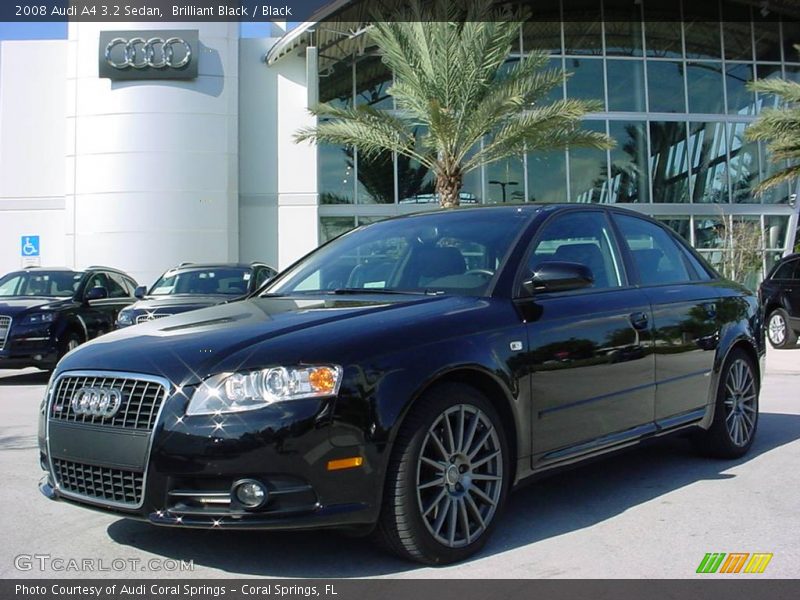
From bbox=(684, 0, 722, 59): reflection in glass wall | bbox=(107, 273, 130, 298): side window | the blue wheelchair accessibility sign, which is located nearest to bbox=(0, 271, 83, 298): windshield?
bbox=(107, 273, 130, 298): side window

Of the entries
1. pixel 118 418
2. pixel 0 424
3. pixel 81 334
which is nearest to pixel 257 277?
pixel 81 334

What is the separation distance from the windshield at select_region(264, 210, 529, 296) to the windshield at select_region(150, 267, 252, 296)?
693cm

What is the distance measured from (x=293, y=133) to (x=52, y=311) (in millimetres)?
12776

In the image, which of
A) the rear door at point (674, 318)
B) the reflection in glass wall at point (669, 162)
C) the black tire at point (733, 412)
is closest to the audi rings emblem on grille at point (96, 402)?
the rear door at point (674, 318)

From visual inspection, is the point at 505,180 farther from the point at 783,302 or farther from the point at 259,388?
the point at 259,388

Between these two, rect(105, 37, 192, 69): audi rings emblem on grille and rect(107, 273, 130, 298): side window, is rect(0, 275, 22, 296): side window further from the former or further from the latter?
rect(105, 37, 192, 69): audi rings emblem on grille

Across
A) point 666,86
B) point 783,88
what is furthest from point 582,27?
point 783,88

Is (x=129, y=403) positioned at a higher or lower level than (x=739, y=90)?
lower

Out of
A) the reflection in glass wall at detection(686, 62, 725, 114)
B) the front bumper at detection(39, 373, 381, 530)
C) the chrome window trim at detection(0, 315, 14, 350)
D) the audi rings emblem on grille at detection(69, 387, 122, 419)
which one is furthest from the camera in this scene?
the reflection in glass wall at detection(686, 62, 725, 114)

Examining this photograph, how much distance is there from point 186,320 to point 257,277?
326 inches

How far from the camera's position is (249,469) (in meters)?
3.26

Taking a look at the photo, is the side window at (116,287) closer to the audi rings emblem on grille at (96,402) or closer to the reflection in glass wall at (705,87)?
the audi rings emblem on grille at (96,402)

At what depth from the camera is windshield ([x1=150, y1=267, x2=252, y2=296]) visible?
39.3ft
